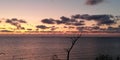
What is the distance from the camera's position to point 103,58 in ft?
224

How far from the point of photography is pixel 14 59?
4641 inches

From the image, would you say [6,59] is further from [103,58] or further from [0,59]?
[103,58]

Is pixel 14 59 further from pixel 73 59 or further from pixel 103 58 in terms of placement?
pixel 103 58

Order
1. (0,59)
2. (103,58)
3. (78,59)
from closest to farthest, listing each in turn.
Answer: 1. (103,58)
2. (0,59)
3. (78,59)

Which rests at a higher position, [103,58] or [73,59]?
[103,58]

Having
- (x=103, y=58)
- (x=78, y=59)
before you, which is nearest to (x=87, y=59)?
(x=78, y=59)

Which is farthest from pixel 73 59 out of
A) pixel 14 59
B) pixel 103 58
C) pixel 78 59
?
pixel 103 58

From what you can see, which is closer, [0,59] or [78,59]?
[0,59]

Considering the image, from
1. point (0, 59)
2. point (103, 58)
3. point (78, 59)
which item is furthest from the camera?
point (78, 59)

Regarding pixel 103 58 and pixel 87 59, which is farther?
pixel 87 59

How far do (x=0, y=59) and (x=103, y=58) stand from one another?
53.8 m

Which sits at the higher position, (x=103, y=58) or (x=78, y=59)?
(x=103, y=58)

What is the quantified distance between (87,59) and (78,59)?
13.0 feet

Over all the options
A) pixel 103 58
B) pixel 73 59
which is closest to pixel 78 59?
pixel 73 59
